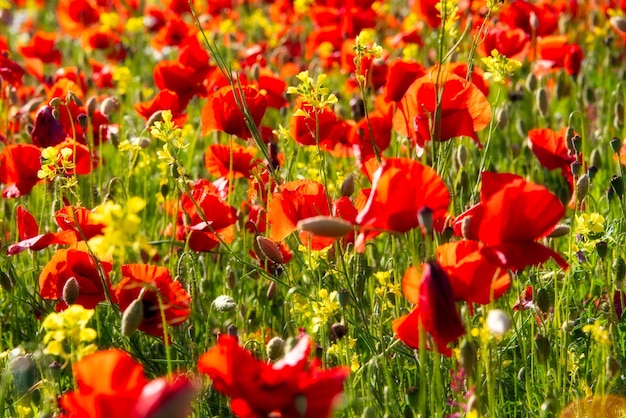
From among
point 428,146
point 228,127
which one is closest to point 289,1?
point 428,146

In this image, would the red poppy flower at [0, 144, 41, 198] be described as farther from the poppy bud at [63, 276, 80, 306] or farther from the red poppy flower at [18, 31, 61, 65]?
the red poppy flower at [18, 31, 61, 65]

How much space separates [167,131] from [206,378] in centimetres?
54

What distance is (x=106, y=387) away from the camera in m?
1.31

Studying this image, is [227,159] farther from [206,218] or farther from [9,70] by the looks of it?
[9,70]

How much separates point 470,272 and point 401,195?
0.19 metres

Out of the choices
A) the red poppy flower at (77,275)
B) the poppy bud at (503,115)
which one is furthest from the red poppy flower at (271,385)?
the poppy bud at (503,115)

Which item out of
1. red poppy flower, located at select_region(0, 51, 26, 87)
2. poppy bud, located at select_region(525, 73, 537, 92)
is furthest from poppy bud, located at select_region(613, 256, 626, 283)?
red poppy flower, located at select_region(0, 51, 26, 87)

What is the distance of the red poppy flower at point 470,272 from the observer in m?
1.65

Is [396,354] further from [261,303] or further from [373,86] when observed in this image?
[373,86]

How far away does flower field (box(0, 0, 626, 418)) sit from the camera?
1.56 meters

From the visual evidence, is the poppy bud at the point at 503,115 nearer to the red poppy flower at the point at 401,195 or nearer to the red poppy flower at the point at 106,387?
the red poppy flower at the point at 401,195

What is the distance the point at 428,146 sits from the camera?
310 centimetres

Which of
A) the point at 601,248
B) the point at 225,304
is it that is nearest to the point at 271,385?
the point at 225,304

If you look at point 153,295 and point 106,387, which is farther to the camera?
point 153,295
